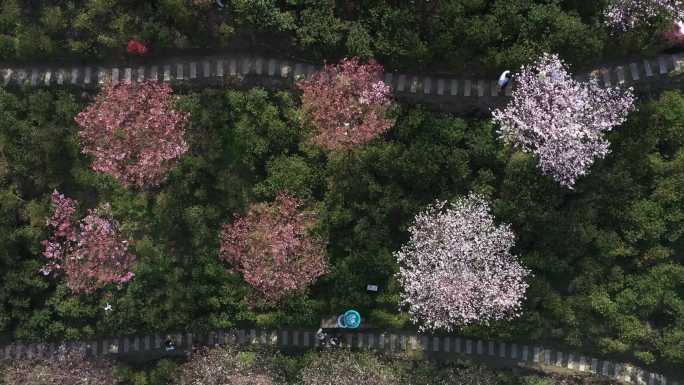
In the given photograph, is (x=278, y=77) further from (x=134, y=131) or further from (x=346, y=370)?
(x=346, y=370)

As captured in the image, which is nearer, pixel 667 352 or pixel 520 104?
pixel 520 104

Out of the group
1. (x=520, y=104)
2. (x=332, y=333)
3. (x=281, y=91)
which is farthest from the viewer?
(x=332, y=333)

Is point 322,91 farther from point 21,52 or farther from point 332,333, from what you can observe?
point 21,52

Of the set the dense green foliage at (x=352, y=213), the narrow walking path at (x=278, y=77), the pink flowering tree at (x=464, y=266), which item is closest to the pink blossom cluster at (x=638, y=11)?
the narrow walking path at (x=278, y=77)

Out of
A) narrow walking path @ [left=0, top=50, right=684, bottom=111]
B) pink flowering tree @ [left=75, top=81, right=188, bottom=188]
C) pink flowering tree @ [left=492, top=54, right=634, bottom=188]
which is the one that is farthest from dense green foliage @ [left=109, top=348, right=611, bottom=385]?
narrow walking path @ [left=0, top=50, right=684, bottom=111]

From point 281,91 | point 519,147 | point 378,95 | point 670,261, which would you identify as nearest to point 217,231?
point 281,91

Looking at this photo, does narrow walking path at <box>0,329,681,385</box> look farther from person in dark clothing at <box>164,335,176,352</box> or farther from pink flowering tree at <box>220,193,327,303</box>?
pink flowering tree at <box>220,193,327,303</box>
